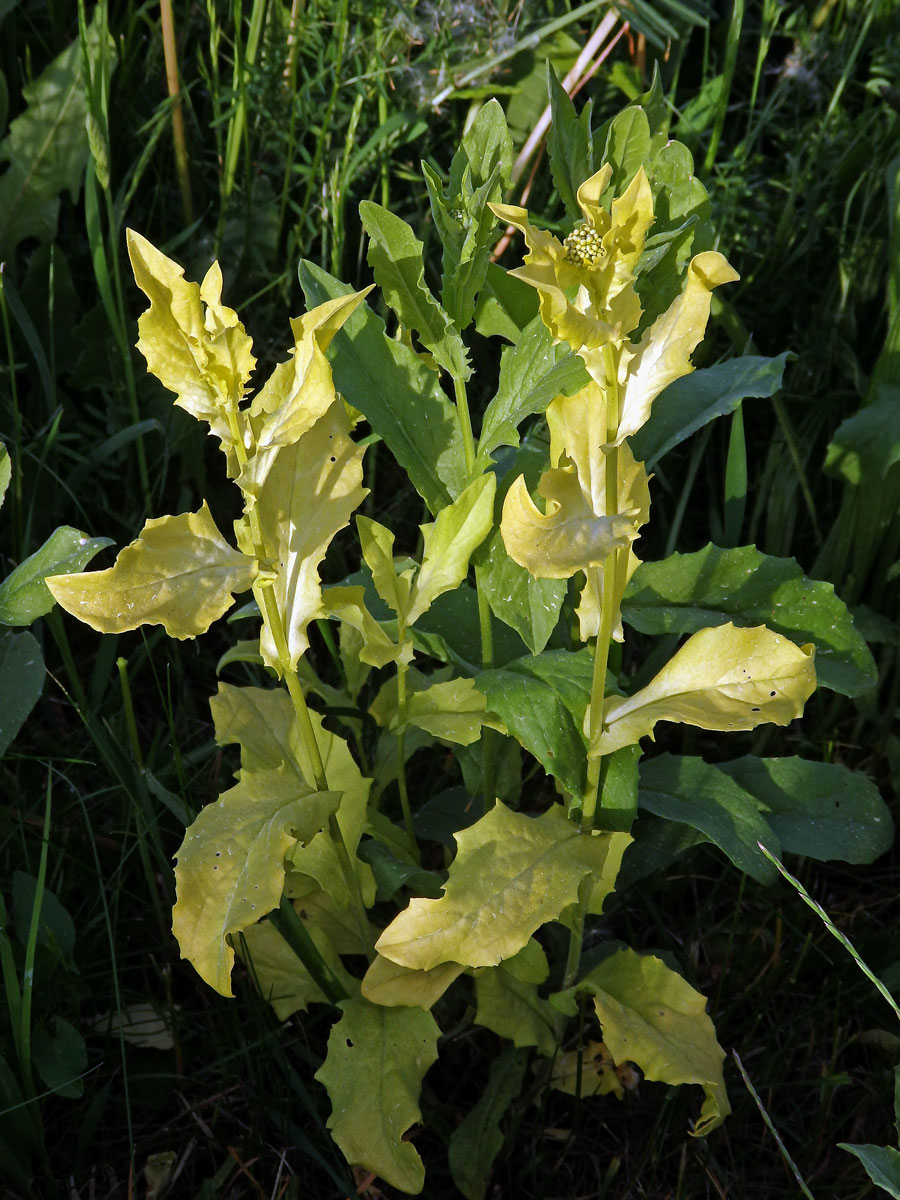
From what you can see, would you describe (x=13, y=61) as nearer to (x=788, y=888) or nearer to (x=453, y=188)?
(x=453, y=188)

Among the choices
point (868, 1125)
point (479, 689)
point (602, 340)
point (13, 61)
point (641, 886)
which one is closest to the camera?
point (602, 340)

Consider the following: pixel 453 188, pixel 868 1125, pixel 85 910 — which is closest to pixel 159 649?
pixel 85 910

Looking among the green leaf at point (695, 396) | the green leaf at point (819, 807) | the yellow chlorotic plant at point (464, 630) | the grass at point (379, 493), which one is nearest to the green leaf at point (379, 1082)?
the yellow chlorotic plant at point (464, 630)

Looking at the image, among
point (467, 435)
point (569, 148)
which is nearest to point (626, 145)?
point (569, 148)

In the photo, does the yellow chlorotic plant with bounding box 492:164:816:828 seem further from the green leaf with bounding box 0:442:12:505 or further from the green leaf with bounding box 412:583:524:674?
the green leaf with bounding box 0:442:12:505

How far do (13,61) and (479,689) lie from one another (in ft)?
5.18

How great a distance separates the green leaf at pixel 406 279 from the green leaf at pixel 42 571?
39 cm

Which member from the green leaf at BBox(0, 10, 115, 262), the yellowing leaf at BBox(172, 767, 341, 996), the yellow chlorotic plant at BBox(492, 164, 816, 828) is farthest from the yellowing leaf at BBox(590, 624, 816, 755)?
the green leaf at BBox(0, 10, 115, 262)

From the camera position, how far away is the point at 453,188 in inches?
44.3

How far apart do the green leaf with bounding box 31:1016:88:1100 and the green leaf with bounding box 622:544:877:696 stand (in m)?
0.77

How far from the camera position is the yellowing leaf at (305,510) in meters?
1.07

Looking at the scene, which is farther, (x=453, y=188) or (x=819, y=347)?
(x=819, y=347)

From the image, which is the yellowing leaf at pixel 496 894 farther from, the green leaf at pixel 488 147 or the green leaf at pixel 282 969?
the green leaf at pixel 488 147

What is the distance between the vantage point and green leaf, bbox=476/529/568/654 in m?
1.11
